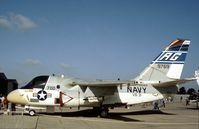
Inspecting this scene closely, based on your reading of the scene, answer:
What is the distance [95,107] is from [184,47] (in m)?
8.93

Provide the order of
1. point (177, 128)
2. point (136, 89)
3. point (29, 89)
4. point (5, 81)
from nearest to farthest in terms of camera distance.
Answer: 1. point (177, 128)
2. point (29, 89)
3. point (136, 89)
4. point (5, 81)

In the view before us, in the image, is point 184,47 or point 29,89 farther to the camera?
point 184,47

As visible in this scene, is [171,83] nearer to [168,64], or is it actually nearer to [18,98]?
[168,64]

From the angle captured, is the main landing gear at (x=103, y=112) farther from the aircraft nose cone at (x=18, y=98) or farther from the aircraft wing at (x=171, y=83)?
the aircraft nose cone at (x=18, y=98)

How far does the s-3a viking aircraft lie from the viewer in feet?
68.7

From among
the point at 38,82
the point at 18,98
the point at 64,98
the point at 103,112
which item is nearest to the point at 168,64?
the point at 103,112

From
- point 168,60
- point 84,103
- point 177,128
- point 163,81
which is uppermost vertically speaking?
point 168,60

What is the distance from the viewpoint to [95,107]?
23.7 metres

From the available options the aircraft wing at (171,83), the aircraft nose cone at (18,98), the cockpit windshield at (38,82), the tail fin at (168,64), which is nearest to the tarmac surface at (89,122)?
the aircraft nose cone at (18,98)

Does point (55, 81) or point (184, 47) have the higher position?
point (184, 47)

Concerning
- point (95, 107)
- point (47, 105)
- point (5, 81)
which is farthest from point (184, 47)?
point (5, 81)

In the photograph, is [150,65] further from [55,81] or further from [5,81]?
[5,81]

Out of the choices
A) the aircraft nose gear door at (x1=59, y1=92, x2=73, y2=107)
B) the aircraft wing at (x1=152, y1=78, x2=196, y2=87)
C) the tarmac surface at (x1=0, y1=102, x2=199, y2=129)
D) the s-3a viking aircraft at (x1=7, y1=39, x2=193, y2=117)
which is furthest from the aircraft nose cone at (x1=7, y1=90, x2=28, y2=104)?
the aircraft wing at (x1=152, y1=78, x2=196, y2=87)

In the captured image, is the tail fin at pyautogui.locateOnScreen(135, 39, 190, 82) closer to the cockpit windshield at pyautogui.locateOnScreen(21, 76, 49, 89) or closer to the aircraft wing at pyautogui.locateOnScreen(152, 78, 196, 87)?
the aircraft wing at pyautogui.locateOnScreen(152, 78, 196, 87)
